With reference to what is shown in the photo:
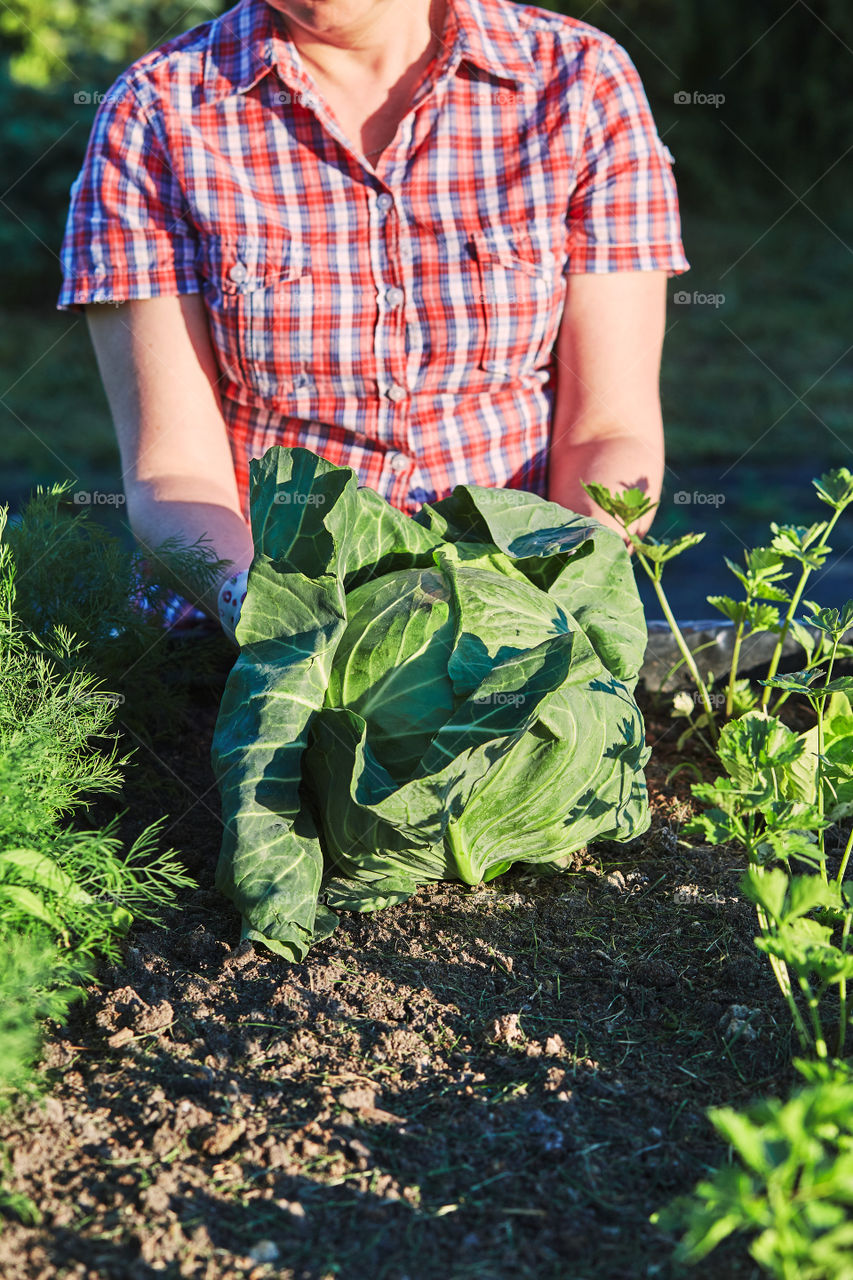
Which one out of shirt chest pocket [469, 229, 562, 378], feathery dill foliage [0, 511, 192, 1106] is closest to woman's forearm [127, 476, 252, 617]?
feathery dill foliage [0, 511, 192, 1106]

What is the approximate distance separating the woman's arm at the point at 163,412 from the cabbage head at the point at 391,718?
2.60 ft

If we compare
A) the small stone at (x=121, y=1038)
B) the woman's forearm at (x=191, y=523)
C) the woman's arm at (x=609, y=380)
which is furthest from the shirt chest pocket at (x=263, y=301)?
the small stone at (x=121, y=1038)

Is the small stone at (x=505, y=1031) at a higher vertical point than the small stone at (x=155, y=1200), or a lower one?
lower

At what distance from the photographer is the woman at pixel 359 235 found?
2.68 meters

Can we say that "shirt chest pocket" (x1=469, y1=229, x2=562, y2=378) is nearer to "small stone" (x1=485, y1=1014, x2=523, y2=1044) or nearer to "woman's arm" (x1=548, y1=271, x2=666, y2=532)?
"woman's arm" (x1=548, y1=271, x2=666, y2=532)

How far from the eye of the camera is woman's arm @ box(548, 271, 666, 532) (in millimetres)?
2822

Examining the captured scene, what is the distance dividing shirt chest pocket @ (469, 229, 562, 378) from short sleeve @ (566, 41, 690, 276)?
0.11 m

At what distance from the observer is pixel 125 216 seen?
2691 millimetres

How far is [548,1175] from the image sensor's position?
4.62ft

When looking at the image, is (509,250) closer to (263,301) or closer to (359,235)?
(359,235)

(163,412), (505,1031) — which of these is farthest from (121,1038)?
(163,412)

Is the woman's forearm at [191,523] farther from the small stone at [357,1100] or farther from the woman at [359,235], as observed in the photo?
the small stone at [357,1100]

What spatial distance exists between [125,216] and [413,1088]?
211 cm

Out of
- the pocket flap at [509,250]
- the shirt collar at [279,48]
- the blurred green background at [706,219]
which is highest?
the shirt collar at [279,48]
